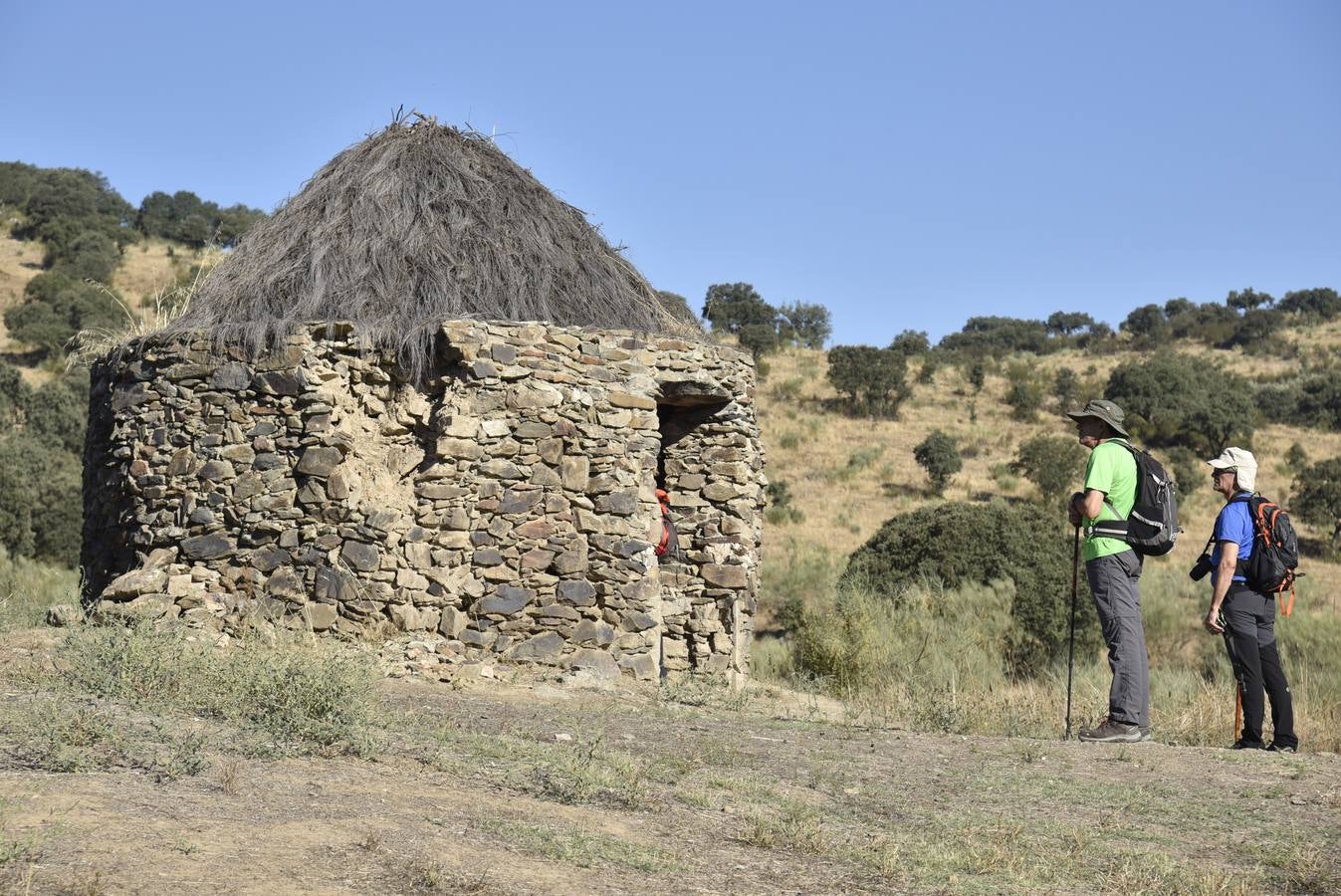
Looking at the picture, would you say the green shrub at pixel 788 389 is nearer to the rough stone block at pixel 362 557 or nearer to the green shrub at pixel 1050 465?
the green shrub at pixel 1050 465

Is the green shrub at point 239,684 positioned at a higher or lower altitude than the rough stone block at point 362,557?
lower

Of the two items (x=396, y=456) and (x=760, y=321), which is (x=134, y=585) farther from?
(x=760, y=321)

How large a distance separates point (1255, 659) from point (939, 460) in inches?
669

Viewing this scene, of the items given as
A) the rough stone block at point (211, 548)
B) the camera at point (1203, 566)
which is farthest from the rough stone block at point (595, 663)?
the camera at point (1203, 566)

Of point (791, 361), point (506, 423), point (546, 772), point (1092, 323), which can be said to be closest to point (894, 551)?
point (506, 423)

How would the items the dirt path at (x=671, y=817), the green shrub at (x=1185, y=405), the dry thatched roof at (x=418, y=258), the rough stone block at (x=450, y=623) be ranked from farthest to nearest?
the green shrub at (x=1185, y=405), the dry thatched roof at (x=418, y=258), the rough stone block at (x=450, y=623), the dirt path at (x=671, y=817)

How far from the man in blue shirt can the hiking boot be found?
1.88ft

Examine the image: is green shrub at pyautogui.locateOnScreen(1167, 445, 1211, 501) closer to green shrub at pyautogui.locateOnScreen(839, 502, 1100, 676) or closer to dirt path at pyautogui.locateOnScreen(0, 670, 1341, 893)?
green shrub at pyautogui.locateOnScreen(839, 502, 1100, 676)

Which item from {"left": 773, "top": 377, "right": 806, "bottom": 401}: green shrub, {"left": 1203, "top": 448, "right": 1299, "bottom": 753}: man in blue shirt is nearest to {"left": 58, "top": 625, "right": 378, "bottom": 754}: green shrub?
{"left": 1203, "top": 448, "right": 1299, "bottom": 753}: man in blue shirt

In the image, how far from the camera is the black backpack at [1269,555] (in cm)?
668

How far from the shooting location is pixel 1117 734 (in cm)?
669

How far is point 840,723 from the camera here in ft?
24.4

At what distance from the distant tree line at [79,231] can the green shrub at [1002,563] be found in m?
15.0

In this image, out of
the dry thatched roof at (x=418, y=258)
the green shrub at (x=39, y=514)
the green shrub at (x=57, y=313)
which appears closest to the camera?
the dry thatched roof at (x=418, y=258)
